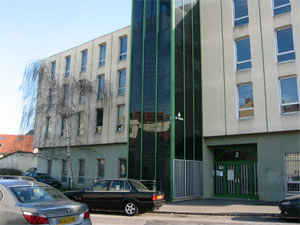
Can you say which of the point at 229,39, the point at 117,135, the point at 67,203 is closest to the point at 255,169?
the point at 229,39

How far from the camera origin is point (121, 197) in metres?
12.4

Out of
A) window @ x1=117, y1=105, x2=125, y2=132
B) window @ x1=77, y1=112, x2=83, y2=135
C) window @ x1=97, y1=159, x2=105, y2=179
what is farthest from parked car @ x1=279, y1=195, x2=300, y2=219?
window @ x1=77, y1=112, x2=83, y2=135

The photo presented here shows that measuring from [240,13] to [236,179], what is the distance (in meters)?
10.6

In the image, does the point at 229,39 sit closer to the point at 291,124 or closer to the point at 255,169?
the point at 291,124

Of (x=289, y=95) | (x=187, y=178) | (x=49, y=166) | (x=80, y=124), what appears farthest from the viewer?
(x=49, y=166)

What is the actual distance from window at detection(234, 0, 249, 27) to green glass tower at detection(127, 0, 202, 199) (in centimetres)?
275


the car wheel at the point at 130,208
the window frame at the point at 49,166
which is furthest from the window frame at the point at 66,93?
the car wheel at the point at 130,208

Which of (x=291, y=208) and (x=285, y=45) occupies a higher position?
(x=285, y=45)

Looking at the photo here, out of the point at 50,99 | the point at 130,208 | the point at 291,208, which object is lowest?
Result: the point at 130,208

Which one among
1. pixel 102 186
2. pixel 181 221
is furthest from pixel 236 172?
pixel 102 186

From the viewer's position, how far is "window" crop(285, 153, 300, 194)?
16531 mm

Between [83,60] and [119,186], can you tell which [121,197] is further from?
[83,60]

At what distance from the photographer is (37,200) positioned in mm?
6344

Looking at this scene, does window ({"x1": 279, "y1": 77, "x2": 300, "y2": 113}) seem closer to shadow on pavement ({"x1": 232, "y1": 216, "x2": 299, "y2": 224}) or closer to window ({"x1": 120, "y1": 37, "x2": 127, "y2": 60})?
shadow on pavement ({"x1": 232, "y1": 216, "x2": 299, "y2": 224})
